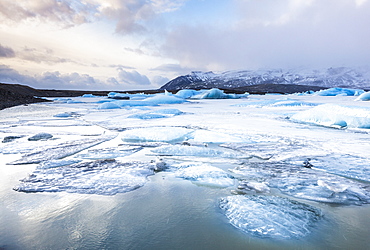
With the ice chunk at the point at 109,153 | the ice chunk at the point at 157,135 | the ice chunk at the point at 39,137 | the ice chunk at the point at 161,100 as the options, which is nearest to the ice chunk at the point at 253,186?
the ice chunk at the point at 109,153

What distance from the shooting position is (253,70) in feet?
396

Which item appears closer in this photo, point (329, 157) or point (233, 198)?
point (233, 198)

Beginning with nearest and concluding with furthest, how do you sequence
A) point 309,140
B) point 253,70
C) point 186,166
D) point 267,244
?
point 267,244
point 186,166
point 309,140
point 253,70

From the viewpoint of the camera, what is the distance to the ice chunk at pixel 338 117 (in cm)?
429

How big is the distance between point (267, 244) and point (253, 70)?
12791 centimetres

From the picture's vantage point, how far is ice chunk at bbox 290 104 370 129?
429cm

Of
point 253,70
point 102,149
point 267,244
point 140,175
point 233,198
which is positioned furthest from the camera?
point 253,70

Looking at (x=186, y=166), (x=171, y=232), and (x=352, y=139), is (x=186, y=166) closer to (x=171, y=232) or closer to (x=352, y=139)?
(x=171, y=232)

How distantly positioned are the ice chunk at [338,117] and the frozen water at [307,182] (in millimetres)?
3122

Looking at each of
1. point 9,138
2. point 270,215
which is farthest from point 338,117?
point 9,138

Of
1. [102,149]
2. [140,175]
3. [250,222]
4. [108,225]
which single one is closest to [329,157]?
[250,222]

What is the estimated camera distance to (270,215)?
1240 mm

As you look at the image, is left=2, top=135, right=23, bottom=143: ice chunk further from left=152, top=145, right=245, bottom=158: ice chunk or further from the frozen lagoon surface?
left=152, top=145, right=245, bottom=158: ice chunk

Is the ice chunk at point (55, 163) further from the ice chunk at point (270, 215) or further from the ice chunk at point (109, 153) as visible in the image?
the ice chunk at point (270, 215)
